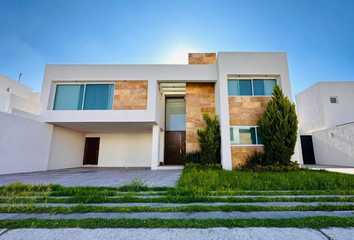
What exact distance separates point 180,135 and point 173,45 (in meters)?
6.73

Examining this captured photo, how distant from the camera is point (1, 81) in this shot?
13.3m

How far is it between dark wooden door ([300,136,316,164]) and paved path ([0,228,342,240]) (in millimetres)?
14048

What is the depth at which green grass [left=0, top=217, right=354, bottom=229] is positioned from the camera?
7.14 ft

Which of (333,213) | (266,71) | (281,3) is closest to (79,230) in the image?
(333,213)

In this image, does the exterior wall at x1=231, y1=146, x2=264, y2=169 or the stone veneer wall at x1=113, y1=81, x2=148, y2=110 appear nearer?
the exterior wall at x1=231, y1=146, x2=264, y2=169

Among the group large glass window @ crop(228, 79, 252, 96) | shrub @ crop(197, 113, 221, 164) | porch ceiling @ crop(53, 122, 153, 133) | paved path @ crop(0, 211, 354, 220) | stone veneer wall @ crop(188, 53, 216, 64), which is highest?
stone veneer wall @ crop(188, 53, 216, 64)

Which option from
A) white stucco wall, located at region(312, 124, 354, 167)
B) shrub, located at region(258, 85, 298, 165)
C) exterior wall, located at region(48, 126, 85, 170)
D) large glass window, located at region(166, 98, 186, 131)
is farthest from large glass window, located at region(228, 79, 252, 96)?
exterior wall, located at region(48, 126, 85, 170)

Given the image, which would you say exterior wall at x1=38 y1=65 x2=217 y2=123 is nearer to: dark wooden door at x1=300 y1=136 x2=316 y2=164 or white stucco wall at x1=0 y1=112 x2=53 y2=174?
white stucco wall at x1=0 y1=112 x2=53 y2=174

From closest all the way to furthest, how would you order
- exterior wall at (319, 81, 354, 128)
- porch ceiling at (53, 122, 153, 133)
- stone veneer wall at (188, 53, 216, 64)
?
porch ceiling at (53, 122, 153, 133) < stone veneer wall at (188, 53, 216, 64) < exterior wall at (319, 81, 354, 128)

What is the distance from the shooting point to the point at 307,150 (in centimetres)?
1327

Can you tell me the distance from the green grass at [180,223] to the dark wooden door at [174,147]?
941 cm

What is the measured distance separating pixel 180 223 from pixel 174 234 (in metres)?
0.26

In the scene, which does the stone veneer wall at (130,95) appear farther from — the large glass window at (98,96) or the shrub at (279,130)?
the shrub at (279,130)

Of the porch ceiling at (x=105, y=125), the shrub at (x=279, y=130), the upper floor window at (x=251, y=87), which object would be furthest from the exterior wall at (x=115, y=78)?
the shrub at (x=279, y=130)
